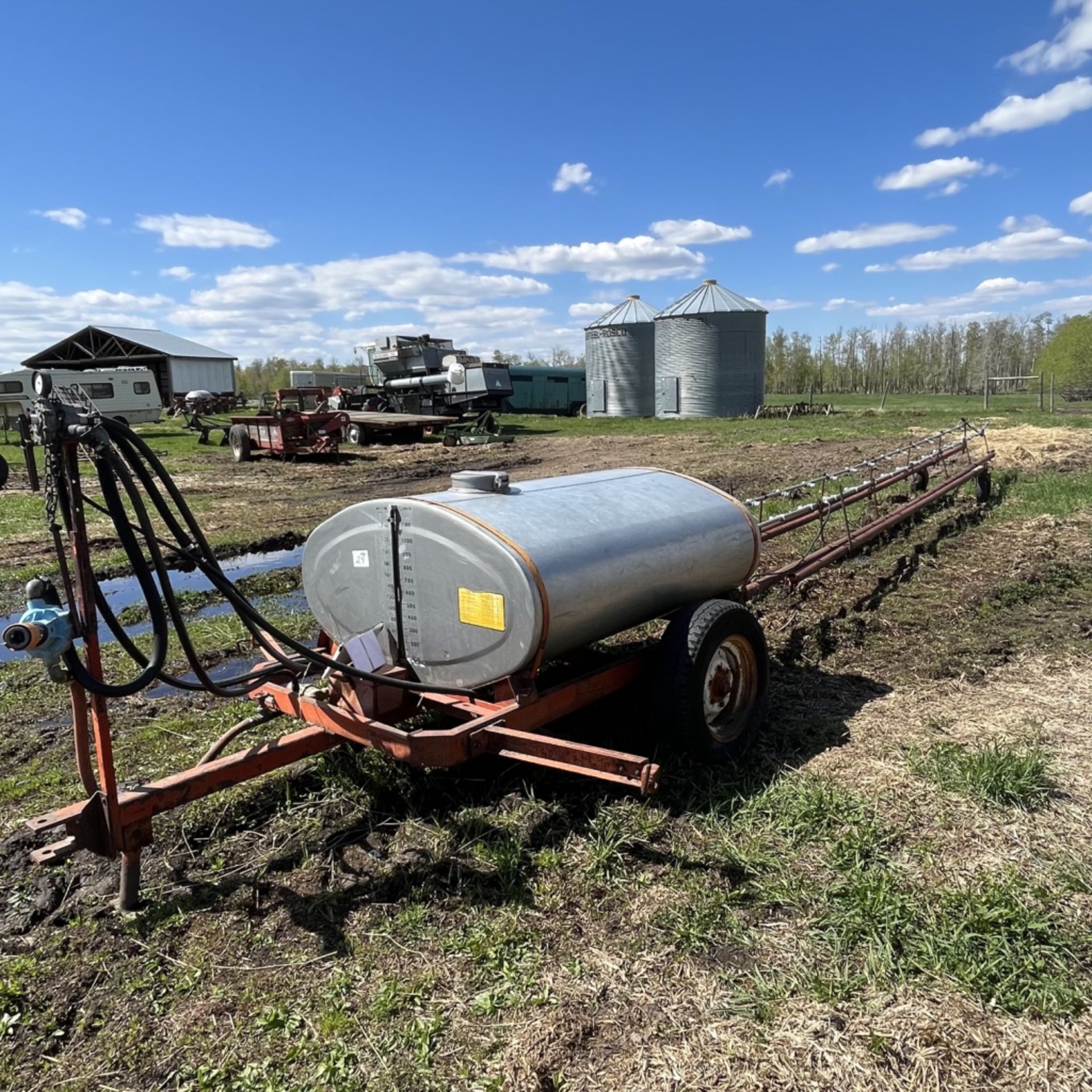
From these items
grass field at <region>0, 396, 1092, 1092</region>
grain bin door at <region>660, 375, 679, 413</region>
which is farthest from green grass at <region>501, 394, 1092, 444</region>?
grass field at <region>0, 396, 1092, 1092</region>

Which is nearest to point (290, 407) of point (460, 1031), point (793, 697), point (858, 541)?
point (858, 541)

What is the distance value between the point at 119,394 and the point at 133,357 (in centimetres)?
1658

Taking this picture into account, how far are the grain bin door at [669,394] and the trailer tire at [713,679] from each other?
3582cm

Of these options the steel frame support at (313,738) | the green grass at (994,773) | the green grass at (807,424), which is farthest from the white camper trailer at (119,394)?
the green grass at (994,773)

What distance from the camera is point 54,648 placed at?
2.77 meters

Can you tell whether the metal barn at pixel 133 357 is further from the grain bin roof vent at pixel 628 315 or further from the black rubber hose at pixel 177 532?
the black rubber hose at pixel 177 532

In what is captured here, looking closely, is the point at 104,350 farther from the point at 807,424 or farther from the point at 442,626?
the point at 442,626

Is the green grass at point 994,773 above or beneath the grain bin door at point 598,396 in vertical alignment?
beneath

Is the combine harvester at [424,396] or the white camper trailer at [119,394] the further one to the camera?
the white camper trailer at [119,394]

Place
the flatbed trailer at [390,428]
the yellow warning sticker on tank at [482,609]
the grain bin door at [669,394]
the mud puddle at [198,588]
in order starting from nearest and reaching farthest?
1. the yellow warning sticker on tank at [482,609]
2. the mud puddle at [198,588]
3. the flatbed trailer at [390,428]
4. the grain bin door at [669,394]

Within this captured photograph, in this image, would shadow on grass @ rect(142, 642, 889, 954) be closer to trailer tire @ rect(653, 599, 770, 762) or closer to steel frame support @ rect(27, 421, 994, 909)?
trailer tire @ rect(653, 599, 770, 762)

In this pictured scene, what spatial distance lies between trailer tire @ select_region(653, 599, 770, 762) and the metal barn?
47706 mm

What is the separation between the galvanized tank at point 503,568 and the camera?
365cm

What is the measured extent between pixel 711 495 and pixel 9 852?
13.5ft
